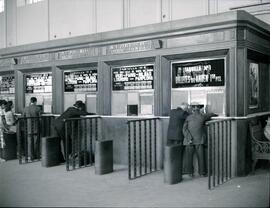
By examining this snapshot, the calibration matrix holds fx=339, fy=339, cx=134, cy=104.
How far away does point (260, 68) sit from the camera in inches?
389

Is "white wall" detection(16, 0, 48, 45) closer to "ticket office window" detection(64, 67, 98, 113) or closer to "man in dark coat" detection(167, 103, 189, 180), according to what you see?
"ticket office window" detection(64, 67, 98, 113)

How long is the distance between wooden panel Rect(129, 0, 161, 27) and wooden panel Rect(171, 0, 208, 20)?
63 cm

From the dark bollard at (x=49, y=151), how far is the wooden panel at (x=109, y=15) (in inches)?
217

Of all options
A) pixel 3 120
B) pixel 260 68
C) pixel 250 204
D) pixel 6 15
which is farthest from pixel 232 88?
pixel 6 15

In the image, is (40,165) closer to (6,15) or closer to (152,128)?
(152,128)

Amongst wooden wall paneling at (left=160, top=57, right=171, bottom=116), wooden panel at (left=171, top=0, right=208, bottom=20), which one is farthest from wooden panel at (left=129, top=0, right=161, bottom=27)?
wooden wall paneling at (left=160, top=57, right=171, bottom=116)

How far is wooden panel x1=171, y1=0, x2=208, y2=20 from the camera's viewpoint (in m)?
11.0

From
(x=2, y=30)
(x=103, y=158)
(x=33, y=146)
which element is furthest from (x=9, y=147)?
(x=2, y=30)

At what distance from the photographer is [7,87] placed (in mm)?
14516

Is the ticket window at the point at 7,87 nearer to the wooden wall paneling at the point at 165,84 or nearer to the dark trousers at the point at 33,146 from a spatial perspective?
the dark trousers at the point at 33,146

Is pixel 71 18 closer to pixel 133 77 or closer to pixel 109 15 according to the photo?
pixel 109 15

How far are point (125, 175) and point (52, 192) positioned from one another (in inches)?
81.5

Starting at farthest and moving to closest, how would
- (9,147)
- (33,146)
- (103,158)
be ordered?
(9,147)
(33,146)
(103,158)

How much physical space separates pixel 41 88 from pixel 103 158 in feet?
17.5
